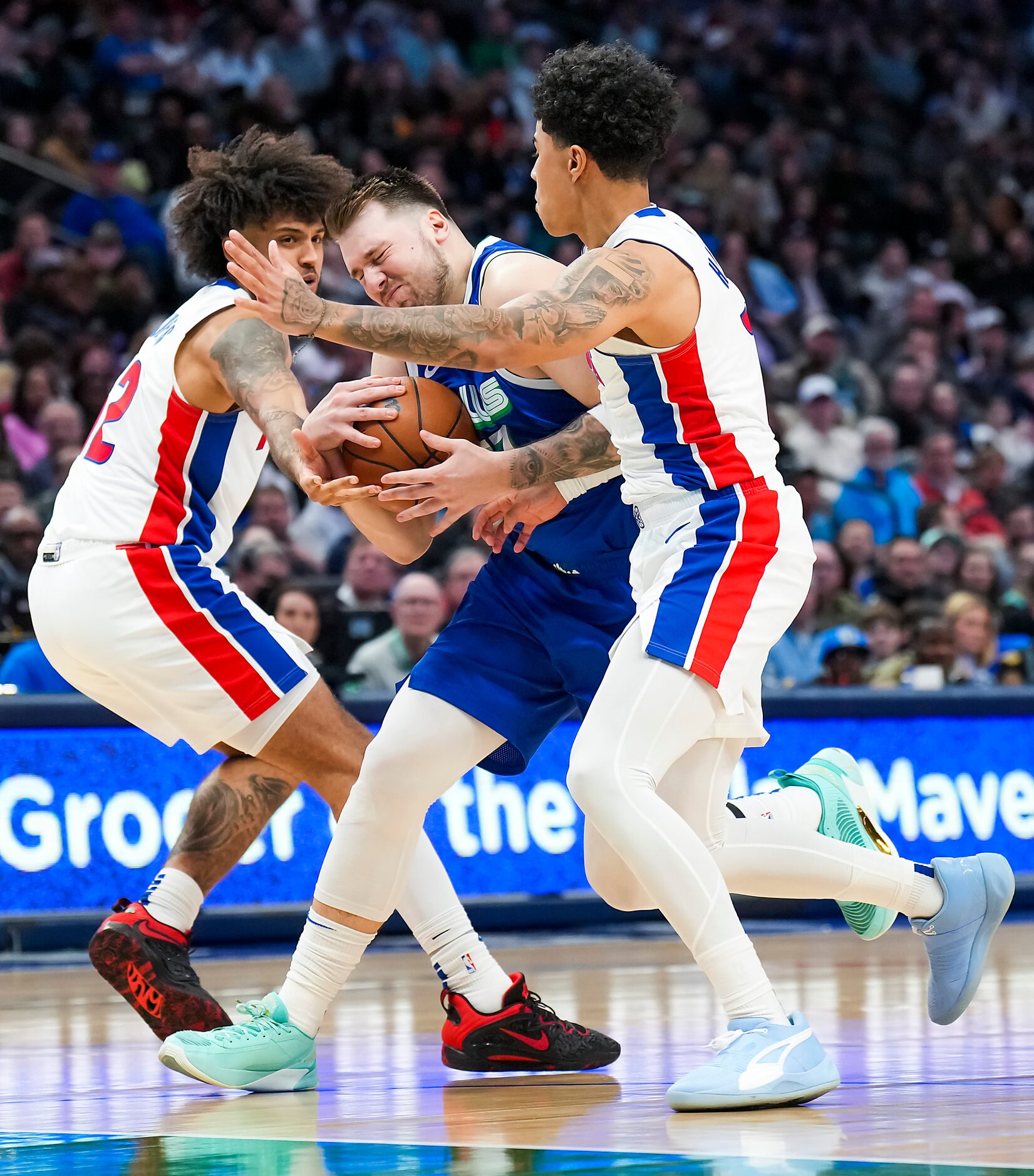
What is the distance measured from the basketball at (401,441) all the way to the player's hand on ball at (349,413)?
0.03m

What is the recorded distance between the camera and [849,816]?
4.68 meters

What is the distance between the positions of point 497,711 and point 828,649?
227 inches

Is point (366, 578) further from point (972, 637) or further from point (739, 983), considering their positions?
point (739, 983)

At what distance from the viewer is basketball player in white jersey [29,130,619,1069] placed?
472cm

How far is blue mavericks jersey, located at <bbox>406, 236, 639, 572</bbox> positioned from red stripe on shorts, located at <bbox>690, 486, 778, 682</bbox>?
25.1 inches

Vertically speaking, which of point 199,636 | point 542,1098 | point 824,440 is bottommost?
point 542,1098

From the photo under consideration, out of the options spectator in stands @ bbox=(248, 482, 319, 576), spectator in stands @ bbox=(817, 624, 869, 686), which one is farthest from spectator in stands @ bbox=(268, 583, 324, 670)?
spectator in stands @ bbox=(817, 624, 869, 686)

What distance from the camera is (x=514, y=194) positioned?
601 inches

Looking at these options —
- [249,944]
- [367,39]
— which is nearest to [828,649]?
[249,944]

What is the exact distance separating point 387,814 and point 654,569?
34.1 inches

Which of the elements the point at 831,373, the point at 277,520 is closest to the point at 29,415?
the point at 277,520

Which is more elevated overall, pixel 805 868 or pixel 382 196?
pixel 382 196

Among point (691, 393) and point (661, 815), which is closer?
point (661, 815)

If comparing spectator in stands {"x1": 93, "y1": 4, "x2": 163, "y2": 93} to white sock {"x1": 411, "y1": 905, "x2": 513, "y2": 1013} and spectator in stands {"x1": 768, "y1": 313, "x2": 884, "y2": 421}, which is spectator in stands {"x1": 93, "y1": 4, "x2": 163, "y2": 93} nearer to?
spectator in stands {"x1": 768, "y1": 313, "x2": 884, "y2": 421}
